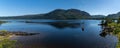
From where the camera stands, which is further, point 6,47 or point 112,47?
point 112,47

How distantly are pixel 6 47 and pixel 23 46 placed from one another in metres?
27.1

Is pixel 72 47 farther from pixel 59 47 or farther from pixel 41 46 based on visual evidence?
pixel 41 46

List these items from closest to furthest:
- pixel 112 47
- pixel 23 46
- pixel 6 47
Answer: pixel 6 47
pixel 112 47
pixel 23 46

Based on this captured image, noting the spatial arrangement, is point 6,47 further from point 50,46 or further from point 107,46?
point 107,46

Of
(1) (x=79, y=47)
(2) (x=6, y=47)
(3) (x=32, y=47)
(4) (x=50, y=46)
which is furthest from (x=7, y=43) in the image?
(1) (x=79, y=47)

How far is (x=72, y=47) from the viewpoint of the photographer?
76000 millimetres

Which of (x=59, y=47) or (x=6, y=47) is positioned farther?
(x=59, y=47)

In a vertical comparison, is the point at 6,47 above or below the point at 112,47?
above

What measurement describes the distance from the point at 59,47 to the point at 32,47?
41.2ft

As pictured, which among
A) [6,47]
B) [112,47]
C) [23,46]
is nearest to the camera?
[6,47]

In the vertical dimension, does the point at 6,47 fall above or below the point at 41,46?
above

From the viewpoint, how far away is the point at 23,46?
254 feet

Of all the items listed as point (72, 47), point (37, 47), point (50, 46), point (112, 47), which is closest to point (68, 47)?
point (72, 47)

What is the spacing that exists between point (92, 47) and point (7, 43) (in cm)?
3890
